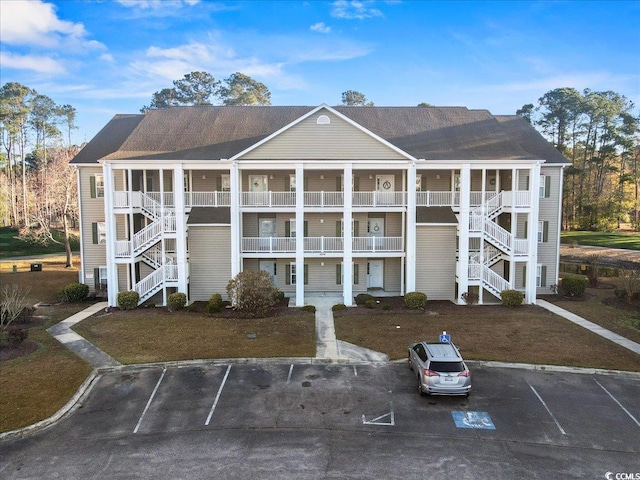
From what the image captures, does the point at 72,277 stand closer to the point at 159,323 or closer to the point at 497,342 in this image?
the point at 159,323

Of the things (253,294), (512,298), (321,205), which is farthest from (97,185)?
(512,298)

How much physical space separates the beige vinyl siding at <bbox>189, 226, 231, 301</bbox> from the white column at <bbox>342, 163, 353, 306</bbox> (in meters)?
7.02

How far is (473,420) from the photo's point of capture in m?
12.5

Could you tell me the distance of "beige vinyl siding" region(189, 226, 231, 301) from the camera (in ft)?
85.8

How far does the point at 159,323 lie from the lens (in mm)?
21891

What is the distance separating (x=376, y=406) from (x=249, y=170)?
18601 mm

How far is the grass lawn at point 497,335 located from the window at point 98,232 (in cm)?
1660

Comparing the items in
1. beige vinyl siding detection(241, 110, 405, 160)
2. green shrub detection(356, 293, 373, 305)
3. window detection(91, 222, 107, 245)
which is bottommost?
green shrub detection(356, 293, 373, 305)

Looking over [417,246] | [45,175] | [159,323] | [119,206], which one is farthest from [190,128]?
[45,175]

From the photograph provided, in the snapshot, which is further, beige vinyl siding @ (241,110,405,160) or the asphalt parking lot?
beige vinyl siding @ (241,110,405,160)

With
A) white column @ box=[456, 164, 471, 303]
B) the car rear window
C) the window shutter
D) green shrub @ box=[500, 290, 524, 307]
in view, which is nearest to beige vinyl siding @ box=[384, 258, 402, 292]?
white column @ box=[456, 164, 471, 303]

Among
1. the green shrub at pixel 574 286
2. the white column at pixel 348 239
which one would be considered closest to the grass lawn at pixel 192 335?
the white column at pixel 348 239

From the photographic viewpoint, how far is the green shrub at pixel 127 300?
24422mm

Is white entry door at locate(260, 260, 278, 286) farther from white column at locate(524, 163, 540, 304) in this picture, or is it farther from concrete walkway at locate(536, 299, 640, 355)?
concrete walkway at locate(536, 299, 640, 355)
